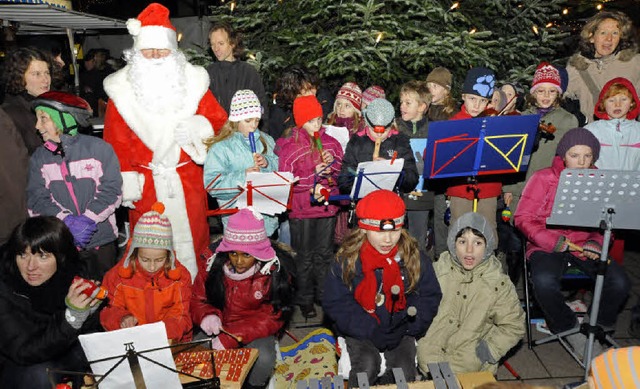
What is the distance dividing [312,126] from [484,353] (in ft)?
7.65

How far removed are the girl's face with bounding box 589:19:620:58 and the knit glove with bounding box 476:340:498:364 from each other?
3692 mm

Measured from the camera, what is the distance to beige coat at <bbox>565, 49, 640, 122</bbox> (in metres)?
5.42

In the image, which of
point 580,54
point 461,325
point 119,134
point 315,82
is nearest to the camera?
point 461,325

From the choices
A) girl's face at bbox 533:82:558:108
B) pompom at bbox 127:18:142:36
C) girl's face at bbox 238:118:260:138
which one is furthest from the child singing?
girl's face at bbox 533:82:558:108

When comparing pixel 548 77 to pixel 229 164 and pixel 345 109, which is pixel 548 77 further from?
pixel 229 164

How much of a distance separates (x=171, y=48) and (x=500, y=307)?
3296mm

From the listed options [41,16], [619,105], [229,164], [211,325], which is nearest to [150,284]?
[211,325]

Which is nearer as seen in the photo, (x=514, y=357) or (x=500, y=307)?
(x=500, y=307)

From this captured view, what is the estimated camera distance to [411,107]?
5.02m

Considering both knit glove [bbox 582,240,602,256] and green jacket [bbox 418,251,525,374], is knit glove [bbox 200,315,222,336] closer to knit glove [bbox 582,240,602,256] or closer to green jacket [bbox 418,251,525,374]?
green jacket [bbox 418,251,525,374]


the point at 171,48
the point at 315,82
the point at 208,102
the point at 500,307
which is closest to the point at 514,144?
the point at 500,307

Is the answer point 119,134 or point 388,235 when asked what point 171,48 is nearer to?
point 119,134

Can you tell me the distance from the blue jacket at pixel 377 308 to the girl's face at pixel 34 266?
1.73m

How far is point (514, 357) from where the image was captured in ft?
14.0
